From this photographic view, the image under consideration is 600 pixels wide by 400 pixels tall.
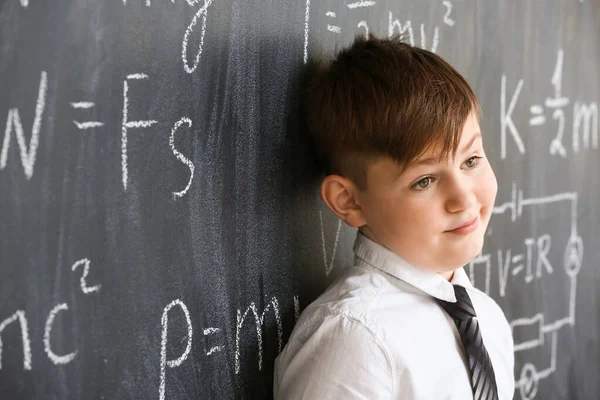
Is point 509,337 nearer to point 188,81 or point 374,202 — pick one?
point 374,202

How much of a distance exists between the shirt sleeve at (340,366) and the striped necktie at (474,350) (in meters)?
0.17

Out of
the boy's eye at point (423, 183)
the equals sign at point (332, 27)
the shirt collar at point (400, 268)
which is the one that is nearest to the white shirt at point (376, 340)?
the shirt collar at point (400, 268)

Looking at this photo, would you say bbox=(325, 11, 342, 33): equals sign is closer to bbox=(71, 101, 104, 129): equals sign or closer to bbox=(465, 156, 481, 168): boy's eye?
bbox=(465, 156, 481, 168): boy's eye

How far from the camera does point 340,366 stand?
98 cm

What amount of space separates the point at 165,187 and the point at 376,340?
0.33 m

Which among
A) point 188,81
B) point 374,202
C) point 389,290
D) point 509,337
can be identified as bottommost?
point 509,337

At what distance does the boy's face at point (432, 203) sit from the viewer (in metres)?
1.04

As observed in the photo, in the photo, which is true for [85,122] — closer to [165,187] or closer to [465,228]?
[165,187]

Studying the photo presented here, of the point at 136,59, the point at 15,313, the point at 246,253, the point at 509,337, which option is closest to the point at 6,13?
the point at 136,59

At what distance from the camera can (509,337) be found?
4.32ft

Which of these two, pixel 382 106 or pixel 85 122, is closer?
pixel 85 122

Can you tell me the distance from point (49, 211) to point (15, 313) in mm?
109

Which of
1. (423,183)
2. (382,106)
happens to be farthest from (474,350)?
(382,106)

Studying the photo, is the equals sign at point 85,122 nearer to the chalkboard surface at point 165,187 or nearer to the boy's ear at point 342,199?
the chalkboard surface at point 165,187
